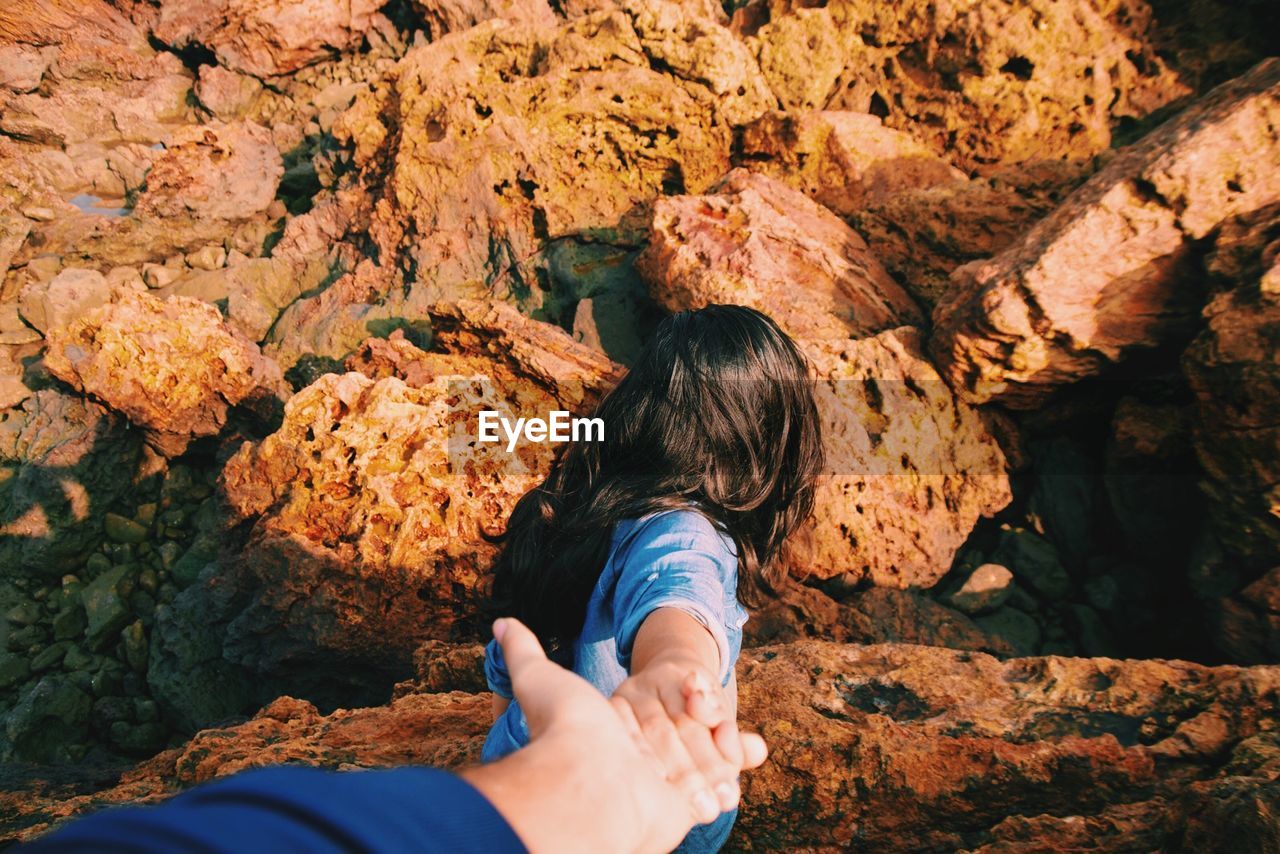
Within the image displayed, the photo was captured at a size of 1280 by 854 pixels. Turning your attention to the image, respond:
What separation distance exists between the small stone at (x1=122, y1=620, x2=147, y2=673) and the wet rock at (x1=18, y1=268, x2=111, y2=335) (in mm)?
3438

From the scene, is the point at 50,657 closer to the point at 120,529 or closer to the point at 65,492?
the point at 120,529

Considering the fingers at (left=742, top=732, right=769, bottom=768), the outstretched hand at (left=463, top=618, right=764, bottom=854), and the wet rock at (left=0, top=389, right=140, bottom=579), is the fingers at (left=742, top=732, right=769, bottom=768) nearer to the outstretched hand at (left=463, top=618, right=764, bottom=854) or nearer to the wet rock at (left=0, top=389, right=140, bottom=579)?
the outstretched hand at (left=463, top=618, right=764, bottom=854)

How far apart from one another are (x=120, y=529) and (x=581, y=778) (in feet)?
19.6

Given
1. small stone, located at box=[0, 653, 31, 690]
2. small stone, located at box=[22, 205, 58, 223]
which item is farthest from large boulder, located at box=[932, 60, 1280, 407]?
small stone, located at box=[22, 205, 58, 223]

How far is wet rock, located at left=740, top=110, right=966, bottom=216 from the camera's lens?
17.7 feet

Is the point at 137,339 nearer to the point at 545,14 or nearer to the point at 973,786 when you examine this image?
the point at 973,786

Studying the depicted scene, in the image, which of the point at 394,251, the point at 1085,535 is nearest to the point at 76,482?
the point at 394,251

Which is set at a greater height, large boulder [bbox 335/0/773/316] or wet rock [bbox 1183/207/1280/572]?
large boulder [bbox 335/0/773/316]

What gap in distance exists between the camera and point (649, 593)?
1240 mm

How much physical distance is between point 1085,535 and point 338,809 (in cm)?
452

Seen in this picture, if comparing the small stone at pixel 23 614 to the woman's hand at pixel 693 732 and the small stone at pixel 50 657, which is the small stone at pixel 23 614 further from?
the woman's hand at pixel 693 732

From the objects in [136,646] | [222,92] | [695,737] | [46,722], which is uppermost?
[222,92]

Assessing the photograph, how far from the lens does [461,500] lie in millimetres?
3539

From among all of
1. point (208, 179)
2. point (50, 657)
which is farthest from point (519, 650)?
point (208, 179)
